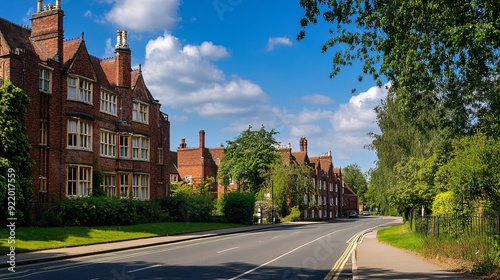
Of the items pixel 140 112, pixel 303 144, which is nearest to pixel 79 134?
pixel 140 112

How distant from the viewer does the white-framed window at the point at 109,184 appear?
125 ft

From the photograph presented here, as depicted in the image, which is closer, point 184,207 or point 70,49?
point 70,49

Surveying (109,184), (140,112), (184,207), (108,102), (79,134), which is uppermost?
(108,102)

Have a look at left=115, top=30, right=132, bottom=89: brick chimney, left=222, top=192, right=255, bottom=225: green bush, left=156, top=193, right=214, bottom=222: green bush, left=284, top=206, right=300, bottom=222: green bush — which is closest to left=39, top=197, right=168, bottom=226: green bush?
left=156, top=193, right=214, bottom=222: green bush

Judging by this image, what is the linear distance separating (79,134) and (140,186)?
8.73 metres

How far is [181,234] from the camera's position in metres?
34.7

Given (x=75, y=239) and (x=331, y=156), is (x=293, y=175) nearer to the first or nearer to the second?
(x=331, y=156)

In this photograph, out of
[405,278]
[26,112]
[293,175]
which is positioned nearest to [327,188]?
[293,175]

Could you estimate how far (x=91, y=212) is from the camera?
31.7 m

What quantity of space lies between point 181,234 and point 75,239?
10.1 metres

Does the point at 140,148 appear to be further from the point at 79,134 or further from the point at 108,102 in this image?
the point at 79,134

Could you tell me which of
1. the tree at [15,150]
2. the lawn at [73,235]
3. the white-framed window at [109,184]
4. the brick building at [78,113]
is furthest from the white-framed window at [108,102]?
the lawn at [73,235]

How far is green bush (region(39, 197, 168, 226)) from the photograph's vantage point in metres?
30.4

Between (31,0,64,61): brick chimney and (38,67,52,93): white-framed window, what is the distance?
1375 millimetres
